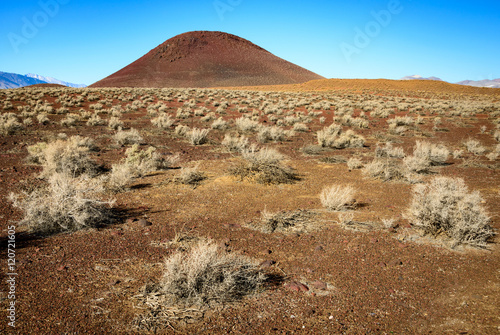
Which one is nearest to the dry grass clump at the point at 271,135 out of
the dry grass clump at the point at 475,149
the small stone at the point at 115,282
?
the dry grass clump at the point at 475,149

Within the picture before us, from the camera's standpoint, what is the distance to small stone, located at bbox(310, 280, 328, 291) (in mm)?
3801

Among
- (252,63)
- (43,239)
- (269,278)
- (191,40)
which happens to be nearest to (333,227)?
(269,278)

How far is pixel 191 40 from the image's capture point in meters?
104

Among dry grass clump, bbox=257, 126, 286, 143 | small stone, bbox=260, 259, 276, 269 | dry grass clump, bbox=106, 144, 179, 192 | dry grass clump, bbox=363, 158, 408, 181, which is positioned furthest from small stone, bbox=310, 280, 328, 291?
dry grass clump, bbox=257, 126, 286, 143

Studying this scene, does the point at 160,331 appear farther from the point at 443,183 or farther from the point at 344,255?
the point at 443,183

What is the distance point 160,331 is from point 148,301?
462mm

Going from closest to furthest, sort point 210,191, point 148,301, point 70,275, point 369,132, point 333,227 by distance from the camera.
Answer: point 148,301 → point 70,275 → point 333,227 → point 210,191 → point 369,132

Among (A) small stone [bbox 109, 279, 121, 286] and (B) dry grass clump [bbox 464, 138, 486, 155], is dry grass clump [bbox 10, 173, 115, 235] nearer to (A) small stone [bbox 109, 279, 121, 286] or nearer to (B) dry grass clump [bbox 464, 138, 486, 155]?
(A) small stone [bbox 109, 279, 121, 286]

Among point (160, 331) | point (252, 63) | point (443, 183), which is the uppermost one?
point (252, 63)

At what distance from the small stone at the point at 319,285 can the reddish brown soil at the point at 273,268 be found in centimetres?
3

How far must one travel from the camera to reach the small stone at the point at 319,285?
3801 mm

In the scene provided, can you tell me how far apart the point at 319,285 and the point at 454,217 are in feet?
9.85

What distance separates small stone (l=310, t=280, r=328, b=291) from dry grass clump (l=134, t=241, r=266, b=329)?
71cm

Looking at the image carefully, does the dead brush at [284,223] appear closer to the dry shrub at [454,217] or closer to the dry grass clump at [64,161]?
the dry shrub at [454,217]
